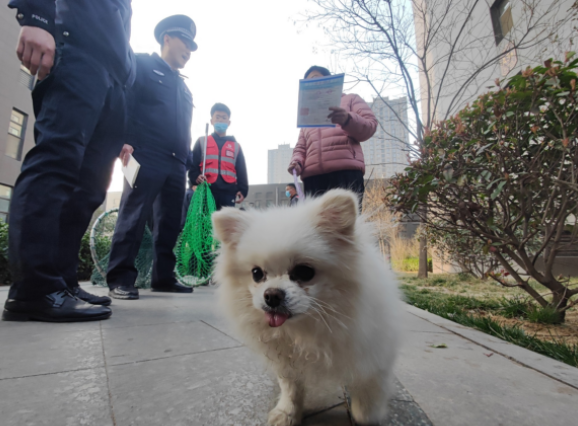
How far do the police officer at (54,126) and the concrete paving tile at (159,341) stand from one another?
1.31ft

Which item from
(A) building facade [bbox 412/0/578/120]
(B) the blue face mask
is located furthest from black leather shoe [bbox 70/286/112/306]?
(A) building facade [bbox 412/0/578/120]

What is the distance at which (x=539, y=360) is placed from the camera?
1624 mm

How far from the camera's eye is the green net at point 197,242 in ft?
13.8

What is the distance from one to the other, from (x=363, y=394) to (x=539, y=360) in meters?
1.23

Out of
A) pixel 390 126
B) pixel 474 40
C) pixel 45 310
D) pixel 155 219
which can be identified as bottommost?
pixel 45 310

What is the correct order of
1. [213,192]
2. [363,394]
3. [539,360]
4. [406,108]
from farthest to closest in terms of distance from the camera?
[406,108] → [213,192] → [539,360] → [363,394]

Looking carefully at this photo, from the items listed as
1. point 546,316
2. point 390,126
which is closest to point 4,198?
point 390,126

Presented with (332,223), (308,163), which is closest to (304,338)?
(332,223)

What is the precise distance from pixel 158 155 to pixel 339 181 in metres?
1.95

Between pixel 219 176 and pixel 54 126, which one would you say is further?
pixel 219 176

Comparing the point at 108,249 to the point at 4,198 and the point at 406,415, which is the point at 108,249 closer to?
the point at 406,415

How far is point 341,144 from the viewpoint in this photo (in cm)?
297

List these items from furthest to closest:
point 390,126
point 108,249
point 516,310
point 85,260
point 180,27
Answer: point 390,126
point 85,260
point 108,249
point 180,27
point 516,310

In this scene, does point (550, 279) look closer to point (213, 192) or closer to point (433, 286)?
point (433, 286)
